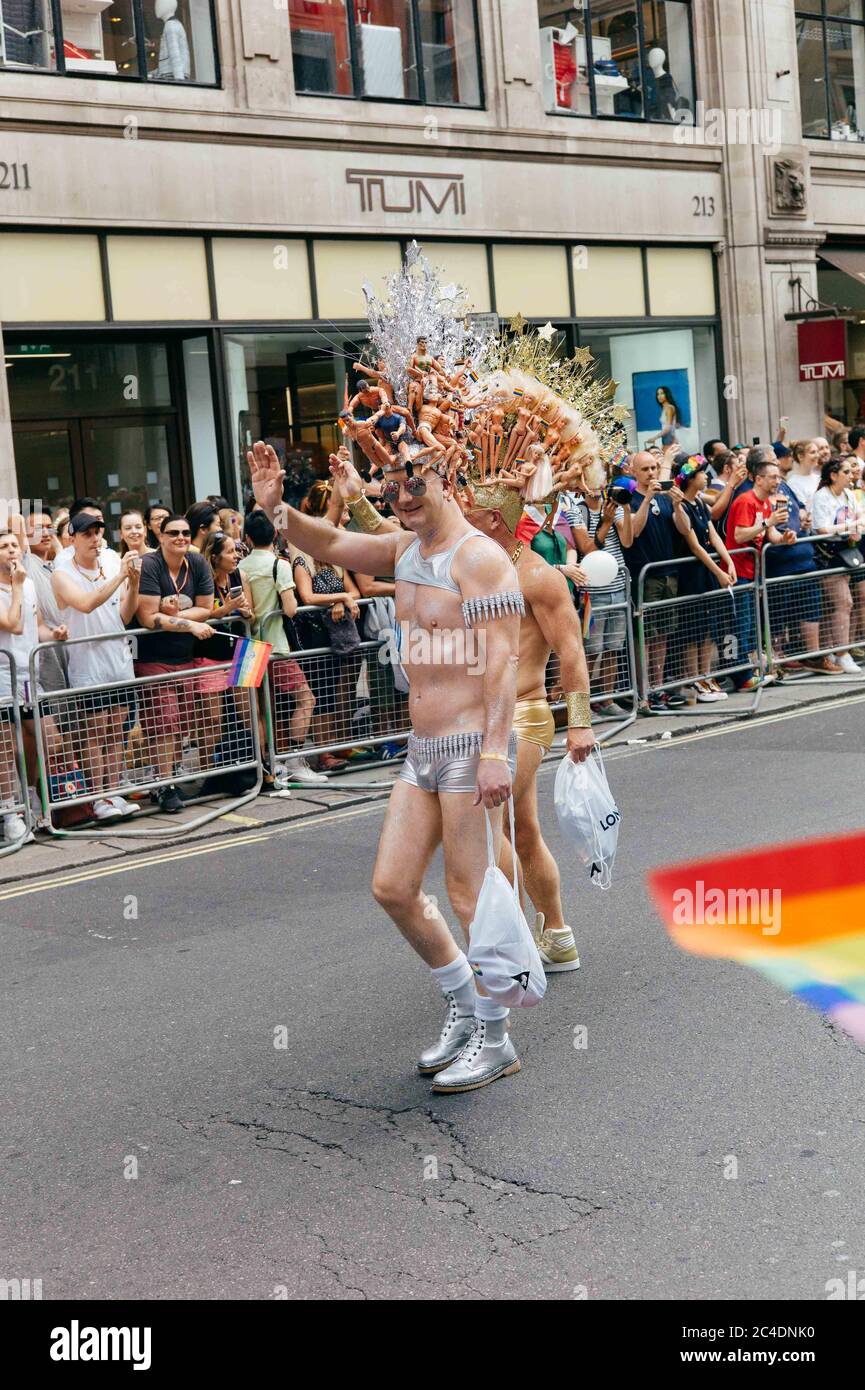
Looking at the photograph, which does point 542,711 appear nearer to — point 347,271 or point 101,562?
point 101,562

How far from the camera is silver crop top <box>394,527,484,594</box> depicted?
5.44 meters

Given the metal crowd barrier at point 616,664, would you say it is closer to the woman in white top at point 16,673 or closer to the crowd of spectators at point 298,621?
the crowd of spectators at point 298,621

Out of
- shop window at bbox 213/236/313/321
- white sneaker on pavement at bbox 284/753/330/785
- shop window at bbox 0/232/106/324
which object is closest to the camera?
white sneaker on pavement at bbox 284/753/330/785

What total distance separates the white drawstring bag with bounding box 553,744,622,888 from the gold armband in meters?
1.25

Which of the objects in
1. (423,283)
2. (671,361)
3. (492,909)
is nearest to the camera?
(492,909)

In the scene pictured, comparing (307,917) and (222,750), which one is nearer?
(307,917)

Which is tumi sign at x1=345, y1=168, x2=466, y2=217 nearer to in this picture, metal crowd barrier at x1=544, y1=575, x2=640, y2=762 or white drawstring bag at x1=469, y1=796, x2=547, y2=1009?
metal crowd barrier at x1=544, y1=575, x2=640, y2=762

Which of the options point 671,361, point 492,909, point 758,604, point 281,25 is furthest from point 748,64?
point 492,909

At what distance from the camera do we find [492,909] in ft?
17.0

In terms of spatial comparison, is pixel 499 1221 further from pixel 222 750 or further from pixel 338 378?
pixel 338 378

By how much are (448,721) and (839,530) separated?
963cm

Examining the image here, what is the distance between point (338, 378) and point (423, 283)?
12500 millimetres

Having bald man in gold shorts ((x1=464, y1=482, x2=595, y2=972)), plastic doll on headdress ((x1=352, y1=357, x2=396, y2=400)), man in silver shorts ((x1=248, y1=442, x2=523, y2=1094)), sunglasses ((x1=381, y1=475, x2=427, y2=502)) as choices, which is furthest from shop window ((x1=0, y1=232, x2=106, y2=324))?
sunglasses ((x1=381, y1=475, x2=427, y2=502))

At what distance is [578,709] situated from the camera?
256 inches
